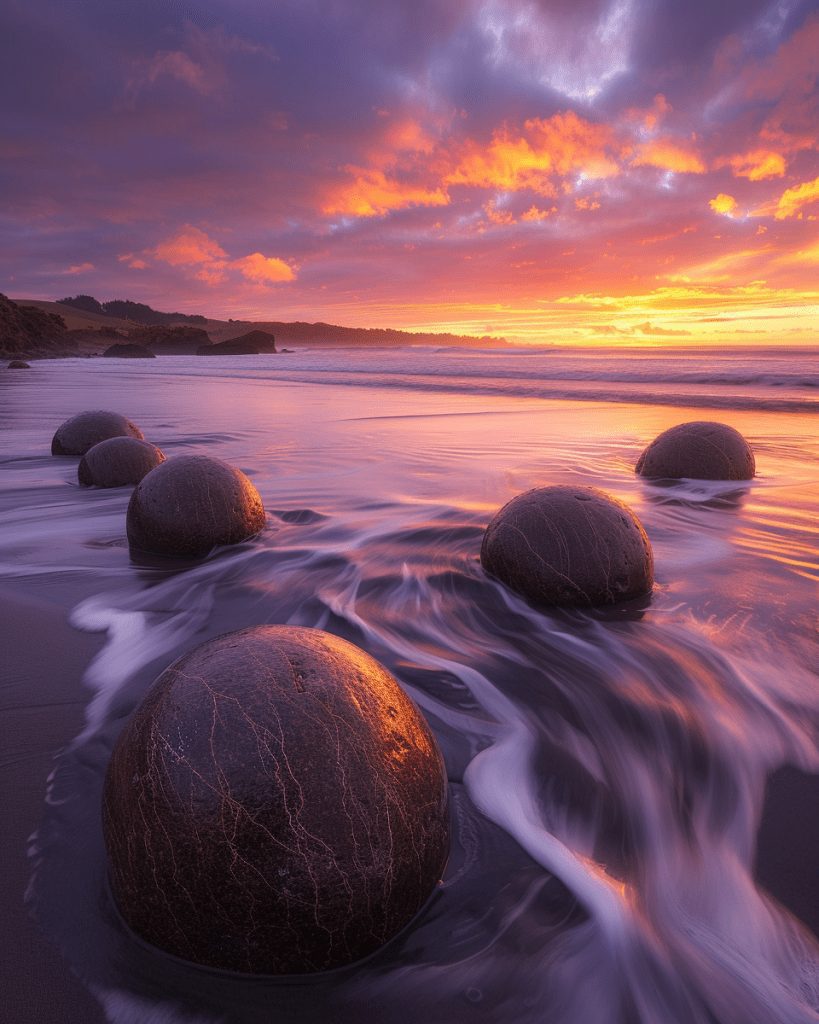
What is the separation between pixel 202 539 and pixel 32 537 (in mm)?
1991

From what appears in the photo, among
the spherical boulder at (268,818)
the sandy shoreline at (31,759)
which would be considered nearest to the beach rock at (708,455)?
the sandy shoreline at (31,759)

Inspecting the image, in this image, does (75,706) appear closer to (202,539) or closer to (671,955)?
(202,539)

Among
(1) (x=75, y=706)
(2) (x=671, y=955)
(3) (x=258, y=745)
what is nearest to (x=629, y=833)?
(2) (x=671, y=955)

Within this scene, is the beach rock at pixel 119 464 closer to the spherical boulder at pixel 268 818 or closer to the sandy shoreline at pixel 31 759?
the sandy shoreline at pixel 31 759

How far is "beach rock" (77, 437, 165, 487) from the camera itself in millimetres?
7477

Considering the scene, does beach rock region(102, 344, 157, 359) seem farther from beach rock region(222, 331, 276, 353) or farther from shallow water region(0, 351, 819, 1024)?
shallow water region(0, 351, 819, 1024)

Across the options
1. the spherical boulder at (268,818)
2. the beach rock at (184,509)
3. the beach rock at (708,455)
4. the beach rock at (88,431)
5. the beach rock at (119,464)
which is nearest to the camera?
the spherical boulder at (268,818)

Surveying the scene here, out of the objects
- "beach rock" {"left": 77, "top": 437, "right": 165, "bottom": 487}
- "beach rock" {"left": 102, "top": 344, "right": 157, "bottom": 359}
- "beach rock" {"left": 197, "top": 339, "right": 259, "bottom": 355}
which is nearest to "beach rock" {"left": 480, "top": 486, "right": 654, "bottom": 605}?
"beach rock" {"left": 77, "top": 437, "right": 165, "bottom": 487}

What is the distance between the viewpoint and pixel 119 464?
24.6 ft

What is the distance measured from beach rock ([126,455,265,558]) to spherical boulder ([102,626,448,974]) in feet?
11.3

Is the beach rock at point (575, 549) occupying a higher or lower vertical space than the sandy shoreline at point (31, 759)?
higher

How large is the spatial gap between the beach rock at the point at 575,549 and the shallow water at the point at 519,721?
0.16 metres

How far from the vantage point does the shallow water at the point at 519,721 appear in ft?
6.14

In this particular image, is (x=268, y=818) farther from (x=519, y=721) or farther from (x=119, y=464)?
(x=119, y=464)
